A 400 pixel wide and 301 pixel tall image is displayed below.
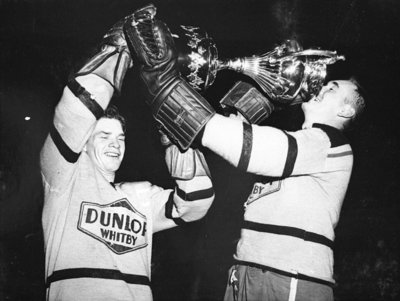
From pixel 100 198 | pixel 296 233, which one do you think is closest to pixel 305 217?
pixel 296 233

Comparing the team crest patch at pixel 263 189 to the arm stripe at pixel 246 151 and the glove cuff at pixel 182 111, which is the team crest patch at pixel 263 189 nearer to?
the arm stripe at pixel 246 151

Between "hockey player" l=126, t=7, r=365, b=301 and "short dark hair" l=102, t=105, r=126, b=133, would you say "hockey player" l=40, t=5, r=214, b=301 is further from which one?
"hockey player" l=126, t=7, r=365, b=301

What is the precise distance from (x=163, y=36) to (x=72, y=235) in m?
1.30

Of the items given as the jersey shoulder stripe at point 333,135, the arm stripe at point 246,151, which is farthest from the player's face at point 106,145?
the jersey shoulder stripe at point 333,135

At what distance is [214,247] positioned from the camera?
4.43 m

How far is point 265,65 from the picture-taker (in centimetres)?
192

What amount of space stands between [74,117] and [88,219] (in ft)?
2.27

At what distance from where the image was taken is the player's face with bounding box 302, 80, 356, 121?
2199 mm

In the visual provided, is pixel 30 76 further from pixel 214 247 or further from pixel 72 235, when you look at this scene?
pixel 214 247

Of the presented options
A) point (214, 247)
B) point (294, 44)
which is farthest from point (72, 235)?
point (214, 247)

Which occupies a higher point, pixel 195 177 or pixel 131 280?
pixel 195 177

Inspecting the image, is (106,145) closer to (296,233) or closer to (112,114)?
(112,114)

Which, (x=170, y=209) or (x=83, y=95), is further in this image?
(x=170, y=209)

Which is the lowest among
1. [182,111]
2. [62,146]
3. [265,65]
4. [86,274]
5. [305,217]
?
[86,274]
